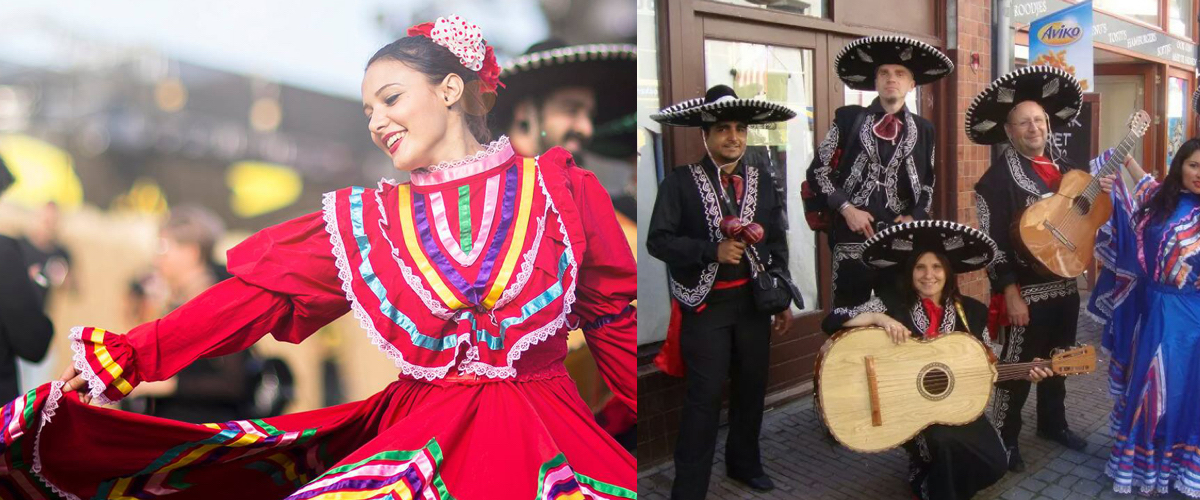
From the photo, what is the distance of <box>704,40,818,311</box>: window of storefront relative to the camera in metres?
4.32

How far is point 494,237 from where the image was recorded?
6.42 ft

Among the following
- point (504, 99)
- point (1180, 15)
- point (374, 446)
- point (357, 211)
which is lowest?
point (374, 446)

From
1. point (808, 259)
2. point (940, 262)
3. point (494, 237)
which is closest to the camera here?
point (494, 237)

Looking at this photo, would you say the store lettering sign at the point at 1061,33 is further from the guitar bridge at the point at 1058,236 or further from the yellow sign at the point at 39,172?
the yellow sign at the point at 39,172

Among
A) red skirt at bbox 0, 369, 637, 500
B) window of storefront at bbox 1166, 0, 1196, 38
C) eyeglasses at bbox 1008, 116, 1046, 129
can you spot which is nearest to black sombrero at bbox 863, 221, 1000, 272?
eyeglasses at bbox 1008, 116, 1046, 129

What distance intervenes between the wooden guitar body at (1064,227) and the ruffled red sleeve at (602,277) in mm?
2408

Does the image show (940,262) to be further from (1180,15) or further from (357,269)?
(1180,15)

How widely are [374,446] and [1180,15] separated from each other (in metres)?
7.86

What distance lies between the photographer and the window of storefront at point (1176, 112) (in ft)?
22.1

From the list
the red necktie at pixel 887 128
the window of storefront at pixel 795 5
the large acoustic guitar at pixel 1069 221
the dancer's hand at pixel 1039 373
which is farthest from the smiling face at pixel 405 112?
the large acoustic guitar at pixel 1069 221

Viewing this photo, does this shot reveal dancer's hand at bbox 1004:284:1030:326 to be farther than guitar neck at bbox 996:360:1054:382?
Yes

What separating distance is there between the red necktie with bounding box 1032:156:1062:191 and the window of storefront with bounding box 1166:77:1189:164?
368 centimetres

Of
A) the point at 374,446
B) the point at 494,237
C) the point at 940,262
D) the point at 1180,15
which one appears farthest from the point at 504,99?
the point at 1180,15

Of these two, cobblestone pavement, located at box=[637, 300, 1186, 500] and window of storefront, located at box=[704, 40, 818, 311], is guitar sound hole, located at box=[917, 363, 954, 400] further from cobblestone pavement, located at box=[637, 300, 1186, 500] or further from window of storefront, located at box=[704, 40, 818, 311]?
window of storefront, located at box=[704, 40, 818, 311]
